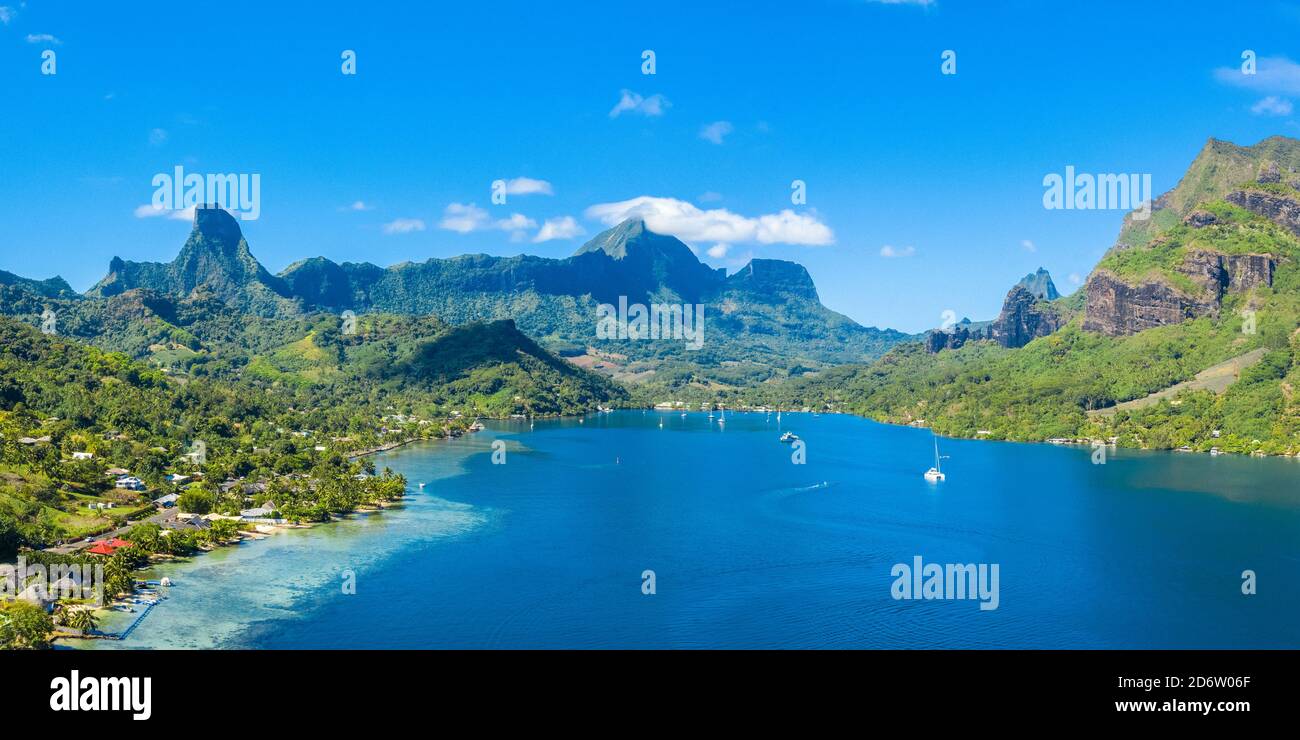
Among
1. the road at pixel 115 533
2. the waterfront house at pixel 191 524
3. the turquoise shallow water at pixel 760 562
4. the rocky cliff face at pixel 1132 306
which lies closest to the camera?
the turquoise shallow water at pixel 760 562

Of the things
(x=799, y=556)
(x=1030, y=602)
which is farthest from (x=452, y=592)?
(x=1030, y=602)

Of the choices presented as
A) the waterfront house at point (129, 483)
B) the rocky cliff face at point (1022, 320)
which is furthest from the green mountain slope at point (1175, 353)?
the waterfront house at point (129, 483)

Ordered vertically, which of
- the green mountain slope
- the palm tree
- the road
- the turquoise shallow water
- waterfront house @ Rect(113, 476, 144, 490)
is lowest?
the turquoise shallow water

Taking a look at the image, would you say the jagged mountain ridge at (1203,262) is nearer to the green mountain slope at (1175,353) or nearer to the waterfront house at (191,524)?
the green mountain slope at (1175,353)

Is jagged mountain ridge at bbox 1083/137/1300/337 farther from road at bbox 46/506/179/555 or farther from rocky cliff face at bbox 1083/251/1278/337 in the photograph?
road at bbox 46/506/179/555

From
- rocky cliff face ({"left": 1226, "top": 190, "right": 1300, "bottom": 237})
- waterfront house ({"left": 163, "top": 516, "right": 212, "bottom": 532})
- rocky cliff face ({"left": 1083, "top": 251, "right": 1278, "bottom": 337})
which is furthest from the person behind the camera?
rocky cliff face ({"left": 1226, "top": 190, "right": 1300, "bottom": 237})

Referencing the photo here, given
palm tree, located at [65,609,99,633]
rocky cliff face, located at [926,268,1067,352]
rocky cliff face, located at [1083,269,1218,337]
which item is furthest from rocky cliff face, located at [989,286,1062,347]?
palm tree, located at [65,609,99,633]

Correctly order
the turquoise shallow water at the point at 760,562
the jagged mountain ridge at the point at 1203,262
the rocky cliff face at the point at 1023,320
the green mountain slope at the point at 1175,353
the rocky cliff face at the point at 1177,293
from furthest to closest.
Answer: the rocky cliff face at the point at 1023,320 < the jagged mountain ridge at the point at 1203,262 < the rocky cliff face at the point at 1177,293 < the green mountain slope at the point at 1175,353 < the turquoise shallow water at the point at 760,562

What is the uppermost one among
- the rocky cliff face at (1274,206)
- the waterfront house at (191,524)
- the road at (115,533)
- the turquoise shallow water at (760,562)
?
the rocky cliff face at (1274,206)
